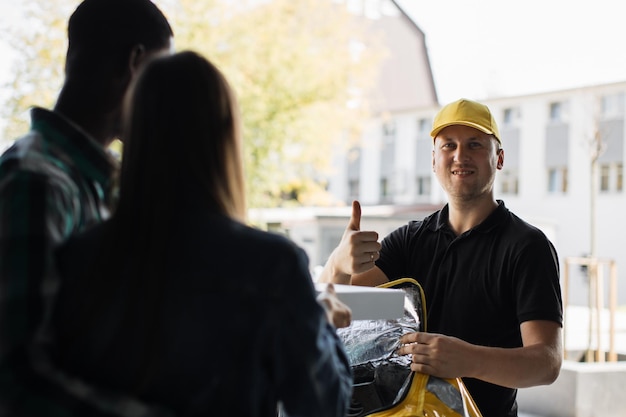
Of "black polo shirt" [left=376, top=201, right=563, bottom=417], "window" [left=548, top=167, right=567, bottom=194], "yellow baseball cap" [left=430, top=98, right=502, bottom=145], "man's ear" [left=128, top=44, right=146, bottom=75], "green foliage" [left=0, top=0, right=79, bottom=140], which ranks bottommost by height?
"black polo shirt" [left=376, top=201, right=563, bottom=417]

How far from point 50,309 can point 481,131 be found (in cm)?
136

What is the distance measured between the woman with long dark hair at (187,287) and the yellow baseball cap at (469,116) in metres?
1.12

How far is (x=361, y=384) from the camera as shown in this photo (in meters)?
1.51

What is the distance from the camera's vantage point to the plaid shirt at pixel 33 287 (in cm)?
70

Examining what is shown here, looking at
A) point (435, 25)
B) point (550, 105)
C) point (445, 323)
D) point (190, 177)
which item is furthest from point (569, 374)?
point (550, 105)

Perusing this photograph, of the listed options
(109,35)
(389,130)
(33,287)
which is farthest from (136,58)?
(389,130)

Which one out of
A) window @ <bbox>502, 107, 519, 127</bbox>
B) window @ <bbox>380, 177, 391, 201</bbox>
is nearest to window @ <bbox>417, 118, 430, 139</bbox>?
window @ <bbox>380, 177, 391, 201</bbox>

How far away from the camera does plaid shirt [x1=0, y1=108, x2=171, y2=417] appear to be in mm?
704

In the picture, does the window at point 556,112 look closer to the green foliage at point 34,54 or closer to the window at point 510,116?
the window at point 510,116

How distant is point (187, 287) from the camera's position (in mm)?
736

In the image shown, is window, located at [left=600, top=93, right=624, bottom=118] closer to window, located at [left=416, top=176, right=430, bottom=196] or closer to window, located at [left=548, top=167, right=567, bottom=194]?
window, located at [left=548, top=167, right=567, bottom=194]

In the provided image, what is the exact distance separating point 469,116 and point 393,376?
29.3 inches

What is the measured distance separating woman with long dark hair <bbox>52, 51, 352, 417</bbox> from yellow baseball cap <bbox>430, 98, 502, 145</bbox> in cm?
112

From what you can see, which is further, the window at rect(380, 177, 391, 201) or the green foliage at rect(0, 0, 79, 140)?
the window at rect(380, 177, 391, 201)
